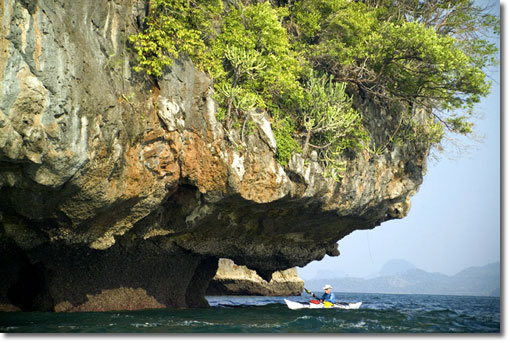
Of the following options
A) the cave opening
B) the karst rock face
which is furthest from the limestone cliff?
the cave opening

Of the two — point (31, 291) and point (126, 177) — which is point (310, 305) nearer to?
point (31, 291)

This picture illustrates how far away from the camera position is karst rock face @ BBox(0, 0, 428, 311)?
39.3 feet

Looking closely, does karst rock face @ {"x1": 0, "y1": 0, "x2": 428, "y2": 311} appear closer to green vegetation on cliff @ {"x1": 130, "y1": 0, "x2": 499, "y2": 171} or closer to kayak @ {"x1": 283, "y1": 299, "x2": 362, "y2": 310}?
green vegetation on cliff @ {"x1": 130, "y1": 0, "x2": 499, "y2": 171}

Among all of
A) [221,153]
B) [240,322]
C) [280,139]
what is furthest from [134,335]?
[280,139]

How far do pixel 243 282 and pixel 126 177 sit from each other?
107ft

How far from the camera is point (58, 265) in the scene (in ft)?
60.1

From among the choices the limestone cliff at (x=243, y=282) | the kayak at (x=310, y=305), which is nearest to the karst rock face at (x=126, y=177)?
the kayak at (x=310, y=305)

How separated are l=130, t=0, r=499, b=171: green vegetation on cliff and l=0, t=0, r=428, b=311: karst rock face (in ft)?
2.02

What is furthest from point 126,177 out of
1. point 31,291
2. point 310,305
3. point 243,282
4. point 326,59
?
point 243,282

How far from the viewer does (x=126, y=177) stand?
49.4 feet

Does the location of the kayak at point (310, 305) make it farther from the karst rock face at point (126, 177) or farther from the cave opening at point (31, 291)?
the cave opening at point (31, 291)

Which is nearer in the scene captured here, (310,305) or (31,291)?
(31,291)

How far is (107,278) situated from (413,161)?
14.2 m

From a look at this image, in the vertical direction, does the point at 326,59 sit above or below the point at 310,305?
above
